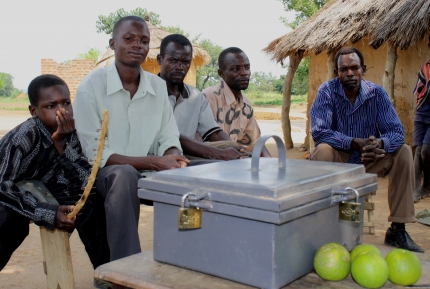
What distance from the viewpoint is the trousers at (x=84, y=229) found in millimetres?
2217

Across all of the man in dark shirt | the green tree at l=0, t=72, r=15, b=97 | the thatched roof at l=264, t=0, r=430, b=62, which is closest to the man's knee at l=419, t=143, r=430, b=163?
the man in dark shirt

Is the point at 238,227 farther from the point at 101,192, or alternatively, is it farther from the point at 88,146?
the point at 88,146

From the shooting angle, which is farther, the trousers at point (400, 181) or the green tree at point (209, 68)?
→ the green tree at point (209, 68)

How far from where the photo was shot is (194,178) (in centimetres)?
157

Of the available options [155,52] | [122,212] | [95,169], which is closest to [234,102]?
[122,212]

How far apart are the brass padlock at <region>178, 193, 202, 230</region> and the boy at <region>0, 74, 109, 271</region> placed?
82 cm

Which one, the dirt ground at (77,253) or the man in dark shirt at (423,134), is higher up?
the man in dark shirt at (423,134)

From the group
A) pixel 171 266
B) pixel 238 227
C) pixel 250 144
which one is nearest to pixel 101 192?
pixel 171 266

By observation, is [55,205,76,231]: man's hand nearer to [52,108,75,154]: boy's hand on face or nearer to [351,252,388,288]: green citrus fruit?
[52,108,75,154]: boy's hand on face

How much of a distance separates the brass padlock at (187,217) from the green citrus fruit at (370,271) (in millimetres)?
537

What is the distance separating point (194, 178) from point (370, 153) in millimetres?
1974

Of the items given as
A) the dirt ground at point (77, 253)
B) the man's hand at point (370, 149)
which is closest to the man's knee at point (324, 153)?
the man's hand at point (370, 149)

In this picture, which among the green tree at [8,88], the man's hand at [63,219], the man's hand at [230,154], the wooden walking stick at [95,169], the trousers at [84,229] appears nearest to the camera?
the wooden walking stick at [95,169]

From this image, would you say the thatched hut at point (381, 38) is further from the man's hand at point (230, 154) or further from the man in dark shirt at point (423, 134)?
the man's hand at point (230, 154)
